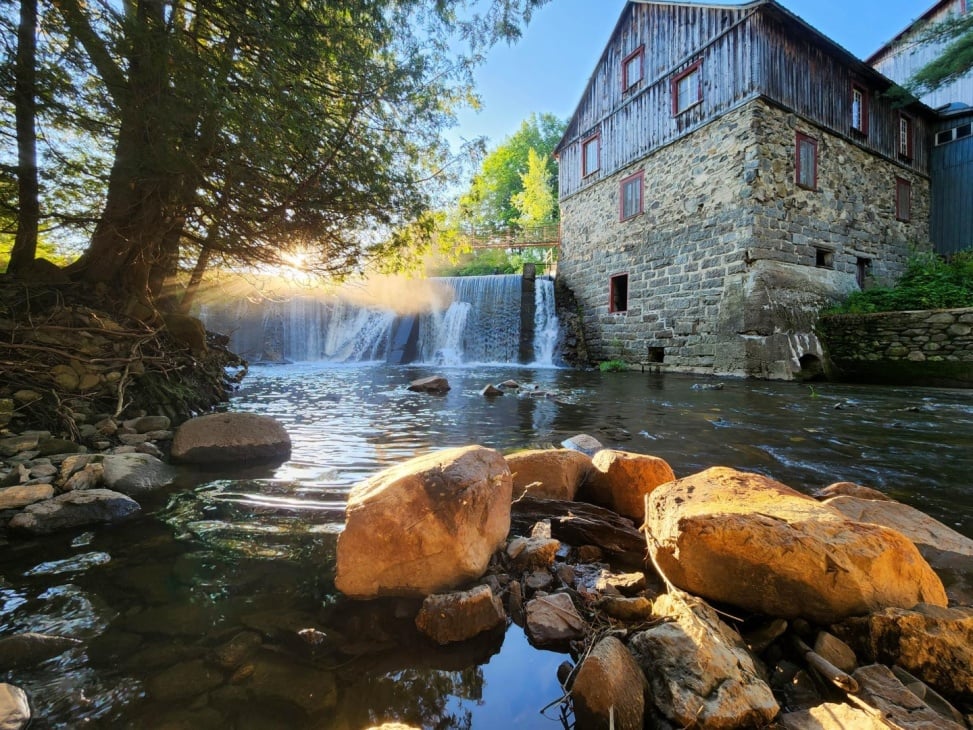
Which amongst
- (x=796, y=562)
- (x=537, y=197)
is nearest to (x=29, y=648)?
(x=796, y=562)

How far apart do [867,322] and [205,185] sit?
12577 millimetres

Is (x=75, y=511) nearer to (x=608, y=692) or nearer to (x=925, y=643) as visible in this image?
(x=608, y=692)

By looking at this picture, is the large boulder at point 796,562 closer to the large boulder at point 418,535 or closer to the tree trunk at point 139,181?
the large boulder at point 418,535

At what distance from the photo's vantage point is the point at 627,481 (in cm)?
254

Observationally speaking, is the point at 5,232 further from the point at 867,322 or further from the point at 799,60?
the point at 799,60

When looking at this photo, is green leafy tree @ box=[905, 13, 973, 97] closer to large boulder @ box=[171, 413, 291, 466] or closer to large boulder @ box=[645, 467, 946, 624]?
large boulder @ box=[645, 467, 946, 624]

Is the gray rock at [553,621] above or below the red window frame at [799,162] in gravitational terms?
below

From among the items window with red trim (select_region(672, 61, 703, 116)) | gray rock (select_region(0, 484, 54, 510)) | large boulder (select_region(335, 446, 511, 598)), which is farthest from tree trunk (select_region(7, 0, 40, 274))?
window with red trim (select_region(672, 61, 703, 116))

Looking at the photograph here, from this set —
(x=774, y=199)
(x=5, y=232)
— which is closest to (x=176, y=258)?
(x=5, y=232)

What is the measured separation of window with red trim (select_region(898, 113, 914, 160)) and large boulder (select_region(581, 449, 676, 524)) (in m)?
17.2

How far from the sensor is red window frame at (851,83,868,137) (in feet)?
39.3

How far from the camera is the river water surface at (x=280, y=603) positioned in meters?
1.26

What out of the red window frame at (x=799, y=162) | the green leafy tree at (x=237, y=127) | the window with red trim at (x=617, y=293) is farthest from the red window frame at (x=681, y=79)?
the green leafy tree at (x=237, y=127)

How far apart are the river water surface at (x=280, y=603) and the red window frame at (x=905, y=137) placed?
13.8 metres
